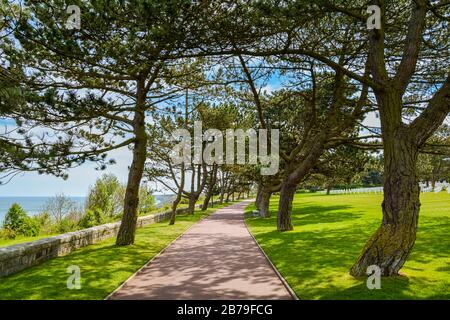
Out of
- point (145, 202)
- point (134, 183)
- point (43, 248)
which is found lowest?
point (43, 248)

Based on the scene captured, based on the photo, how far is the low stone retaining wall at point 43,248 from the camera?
9.39 meters

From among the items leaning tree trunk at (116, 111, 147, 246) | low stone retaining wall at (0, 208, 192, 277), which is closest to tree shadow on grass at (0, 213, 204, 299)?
low stone retaining wall at (0, 208, 192, 277)

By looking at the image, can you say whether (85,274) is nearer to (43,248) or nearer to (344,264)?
(43,248)

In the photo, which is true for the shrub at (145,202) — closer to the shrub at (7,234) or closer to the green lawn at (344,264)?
the shrub at (7,234)

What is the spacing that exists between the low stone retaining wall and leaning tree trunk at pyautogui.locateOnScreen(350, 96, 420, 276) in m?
8.41

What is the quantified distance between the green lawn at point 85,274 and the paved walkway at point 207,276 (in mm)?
413

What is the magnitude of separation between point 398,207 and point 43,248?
948cm

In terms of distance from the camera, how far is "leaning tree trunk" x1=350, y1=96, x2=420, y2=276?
8.14 m

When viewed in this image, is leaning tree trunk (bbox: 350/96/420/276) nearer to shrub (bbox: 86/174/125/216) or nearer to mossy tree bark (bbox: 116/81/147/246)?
mossy tree bark (bbox: 116/81/147/246)

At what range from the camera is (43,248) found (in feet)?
36.7

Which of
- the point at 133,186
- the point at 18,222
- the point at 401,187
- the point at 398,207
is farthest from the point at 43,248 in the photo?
the point at 401,187

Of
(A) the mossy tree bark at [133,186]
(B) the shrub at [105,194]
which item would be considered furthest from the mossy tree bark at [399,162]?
(B) the shrub at [105,194]
